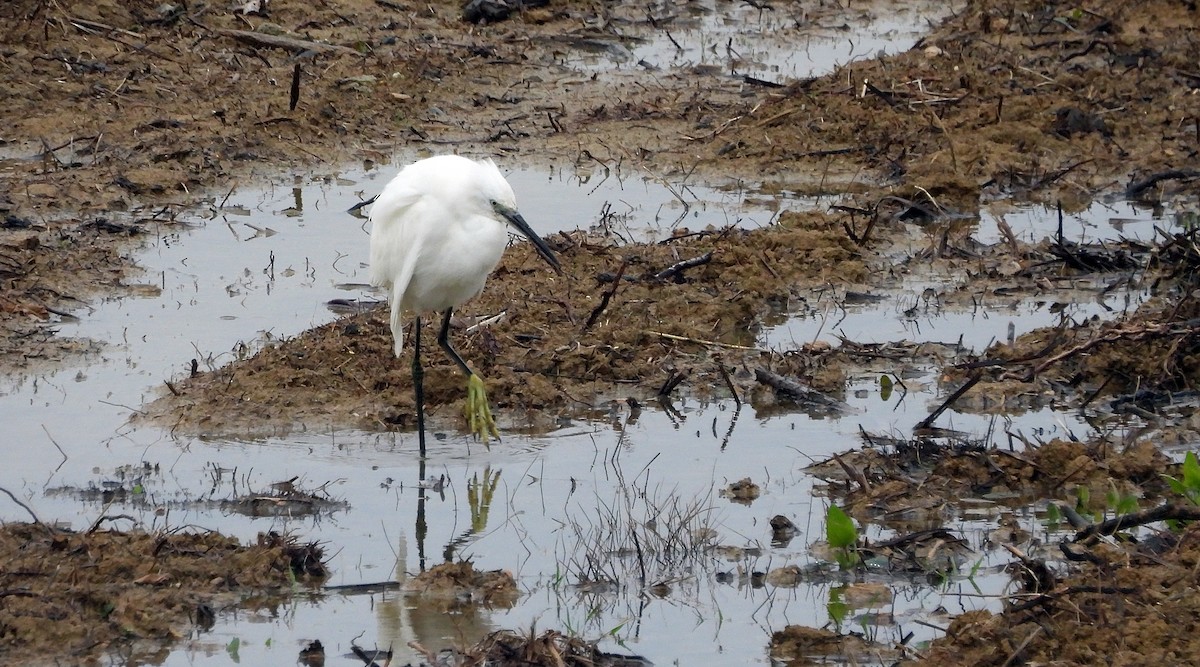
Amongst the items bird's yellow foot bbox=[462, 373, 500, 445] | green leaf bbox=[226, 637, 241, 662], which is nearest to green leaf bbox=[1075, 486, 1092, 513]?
bird's yellow foot bbox=[462, 373, 500, 445]

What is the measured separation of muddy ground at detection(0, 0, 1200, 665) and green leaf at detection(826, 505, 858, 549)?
62cm

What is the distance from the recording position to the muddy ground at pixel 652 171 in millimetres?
7352

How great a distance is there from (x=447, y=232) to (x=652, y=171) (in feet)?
14.5

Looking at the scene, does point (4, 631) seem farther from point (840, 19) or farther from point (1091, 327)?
point (840, 19)

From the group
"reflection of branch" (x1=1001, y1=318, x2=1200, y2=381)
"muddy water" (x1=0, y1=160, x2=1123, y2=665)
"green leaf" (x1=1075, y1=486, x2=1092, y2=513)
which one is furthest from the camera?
"reflection of branch" (x1=1001, y1=318, x2=1200, y2=381)

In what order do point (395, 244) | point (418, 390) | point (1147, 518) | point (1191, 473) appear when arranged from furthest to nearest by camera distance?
point (418, 390)
point (395, 244)
point (1191, 473)
point (1147, 518)

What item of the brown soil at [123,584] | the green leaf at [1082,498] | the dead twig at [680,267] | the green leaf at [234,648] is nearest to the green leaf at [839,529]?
the green leaf at [1082,498]

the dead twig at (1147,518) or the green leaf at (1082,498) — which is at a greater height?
the dead twig at (1147,518)

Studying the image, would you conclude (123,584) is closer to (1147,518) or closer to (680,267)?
(1147,518)

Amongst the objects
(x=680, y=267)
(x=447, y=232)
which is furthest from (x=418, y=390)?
(x=680, y=267)

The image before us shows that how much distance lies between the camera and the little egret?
22.7 ft

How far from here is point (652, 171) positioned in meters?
11.2

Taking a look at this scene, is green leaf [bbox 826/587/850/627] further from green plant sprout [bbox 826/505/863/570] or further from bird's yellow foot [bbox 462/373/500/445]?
bird's yellow foot [bbox 462/373/500/445]

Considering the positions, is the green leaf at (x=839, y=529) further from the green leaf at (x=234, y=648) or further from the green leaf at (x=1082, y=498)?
the green leaf at (x=234, y=648)
